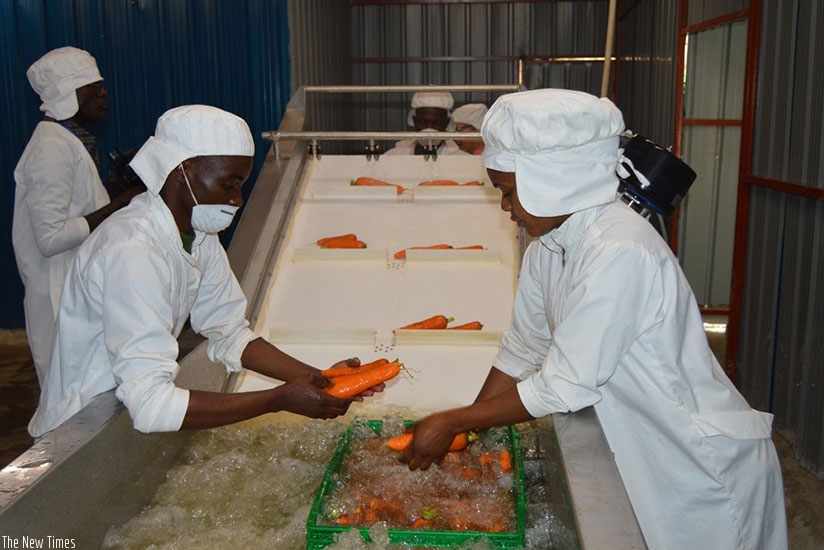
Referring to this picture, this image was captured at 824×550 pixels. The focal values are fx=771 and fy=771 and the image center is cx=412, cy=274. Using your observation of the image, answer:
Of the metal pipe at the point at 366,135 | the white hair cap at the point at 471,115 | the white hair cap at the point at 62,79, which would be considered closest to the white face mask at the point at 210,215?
the white hair cap at the point at 62,79

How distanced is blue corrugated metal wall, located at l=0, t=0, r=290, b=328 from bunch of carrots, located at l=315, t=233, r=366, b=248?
9.46ft

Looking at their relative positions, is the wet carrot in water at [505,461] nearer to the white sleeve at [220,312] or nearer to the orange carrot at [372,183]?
the white sleeve at [220,312]

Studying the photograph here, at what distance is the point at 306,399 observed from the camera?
2.29 metres

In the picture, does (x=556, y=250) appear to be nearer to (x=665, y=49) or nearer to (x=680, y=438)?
(x=680, y=438)

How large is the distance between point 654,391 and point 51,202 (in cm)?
324

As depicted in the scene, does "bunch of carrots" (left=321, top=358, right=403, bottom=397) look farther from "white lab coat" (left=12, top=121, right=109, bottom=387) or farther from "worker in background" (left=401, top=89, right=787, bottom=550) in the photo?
"white lab coat" (left=12, top=121, right=109, bottom=387)

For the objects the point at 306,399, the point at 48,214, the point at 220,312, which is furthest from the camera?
the point at 48,214

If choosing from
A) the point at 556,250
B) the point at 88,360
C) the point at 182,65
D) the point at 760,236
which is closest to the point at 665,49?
the point at 760,236

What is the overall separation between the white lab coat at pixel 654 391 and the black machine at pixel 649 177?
0.10m

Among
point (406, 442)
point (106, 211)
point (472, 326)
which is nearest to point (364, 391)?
point (406, 442)

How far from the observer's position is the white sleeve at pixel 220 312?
269 centimetres

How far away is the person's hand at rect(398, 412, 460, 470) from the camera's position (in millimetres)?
2082

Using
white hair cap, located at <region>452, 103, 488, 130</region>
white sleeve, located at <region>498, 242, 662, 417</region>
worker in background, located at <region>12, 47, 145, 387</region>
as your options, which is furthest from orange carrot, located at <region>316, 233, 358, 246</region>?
white hair cap, located at <region>452, 103, 488, 130</region>

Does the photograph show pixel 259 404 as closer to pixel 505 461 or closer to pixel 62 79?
pixel 505 461
